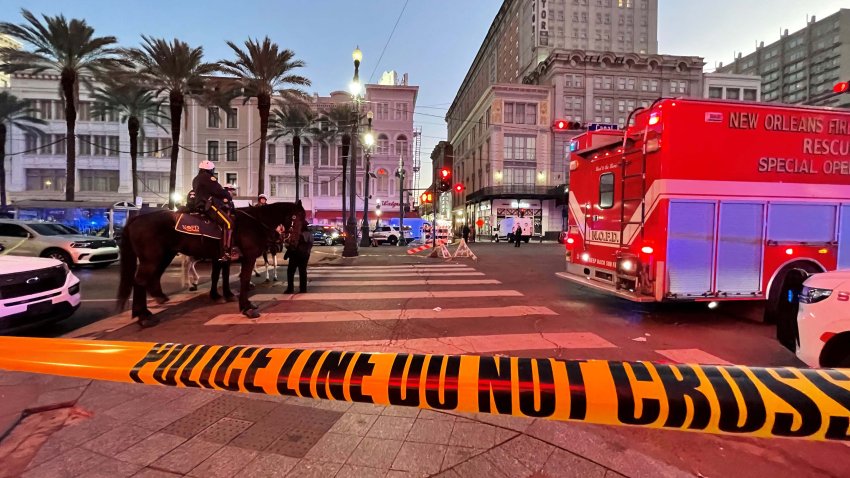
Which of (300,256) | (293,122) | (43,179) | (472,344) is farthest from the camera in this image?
(43,179)

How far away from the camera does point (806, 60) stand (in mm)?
114375

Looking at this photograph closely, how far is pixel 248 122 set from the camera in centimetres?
4916

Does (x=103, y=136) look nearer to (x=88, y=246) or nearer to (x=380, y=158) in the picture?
(x=380, y=158)

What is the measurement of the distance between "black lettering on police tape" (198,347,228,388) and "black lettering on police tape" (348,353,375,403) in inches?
29.3

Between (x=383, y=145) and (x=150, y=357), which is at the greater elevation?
(x=383, y=145)

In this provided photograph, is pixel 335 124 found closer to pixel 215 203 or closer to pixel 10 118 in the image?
pixel 10 118

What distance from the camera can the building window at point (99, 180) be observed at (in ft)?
154

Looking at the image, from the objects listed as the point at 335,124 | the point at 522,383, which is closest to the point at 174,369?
the point at 522,383

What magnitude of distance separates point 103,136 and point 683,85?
2798 inches

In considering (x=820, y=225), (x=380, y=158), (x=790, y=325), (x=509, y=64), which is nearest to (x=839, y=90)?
(x=820, y=225)

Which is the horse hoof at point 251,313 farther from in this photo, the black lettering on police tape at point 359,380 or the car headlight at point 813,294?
the car headlight at point 813,294

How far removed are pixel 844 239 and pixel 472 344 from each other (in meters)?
6.39

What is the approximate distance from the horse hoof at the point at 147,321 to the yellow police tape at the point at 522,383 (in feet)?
14.7

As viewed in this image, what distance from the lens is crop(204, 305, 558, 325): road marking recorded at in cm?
685
